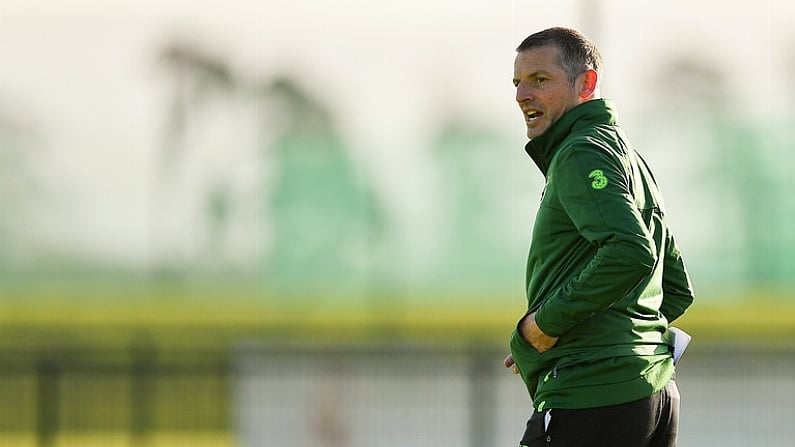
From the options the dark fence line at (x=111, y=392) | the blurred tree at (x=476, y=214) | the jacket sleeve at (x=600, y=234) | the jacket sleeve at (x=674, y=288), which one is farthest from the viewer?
the blurred tree at (x=476, y=214)

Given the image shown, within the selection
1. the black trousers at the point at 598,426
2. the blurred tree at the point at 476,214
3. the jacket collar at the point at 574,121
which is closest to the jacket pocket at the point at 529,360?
the black trousers at the point at 598,426

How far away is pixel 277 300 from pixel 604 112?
1383 centimetres

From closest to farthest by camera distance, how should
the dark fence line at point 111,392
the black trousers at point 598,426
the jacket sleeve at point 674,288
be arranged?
the black trousers at point 598,426 → the jacket sleeve at point 674,288 → the dark fence line at point 111,392

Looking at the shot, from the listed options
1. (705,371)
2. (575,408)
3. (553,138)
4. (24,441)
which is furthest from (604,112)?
(24,441)

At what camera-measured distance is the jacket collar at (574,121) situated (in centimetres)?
359

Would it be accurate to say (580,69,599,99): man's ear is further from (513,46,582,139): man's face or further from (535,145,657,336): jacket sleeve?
(535,145,657,336): jacket sleeve

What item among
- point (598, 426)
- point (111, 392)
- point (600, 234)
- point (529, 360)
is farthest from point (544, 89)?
point (111, 392)

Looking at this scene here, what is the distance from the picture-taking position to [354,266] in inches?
680

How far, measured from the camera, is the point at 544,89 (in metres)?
3.66

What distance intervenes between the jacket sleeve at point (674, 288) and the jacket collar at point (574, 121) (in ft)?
1.80

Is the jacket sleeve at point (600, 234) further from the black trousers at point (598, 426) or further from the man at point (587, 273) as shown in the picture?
the black trousers at point (598, 426)

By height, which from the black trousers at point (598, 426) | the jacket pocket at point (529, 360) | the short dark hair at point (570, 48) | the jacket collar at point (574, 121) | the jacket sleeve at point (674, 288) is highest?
the short dark hair at point (570, 48)

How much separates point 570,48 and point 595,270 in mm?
711

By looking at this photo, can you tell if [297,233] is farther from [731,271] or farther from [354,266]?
[731,271]
